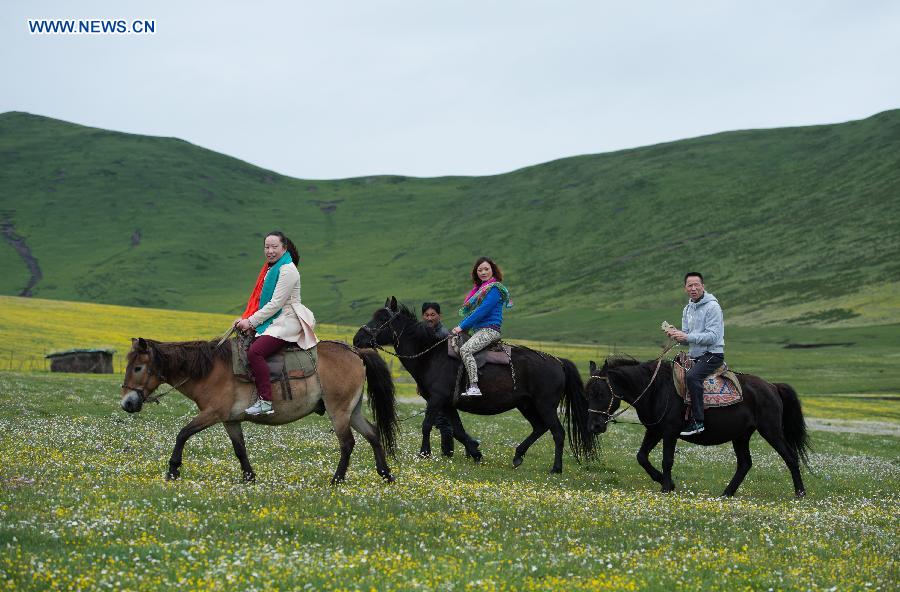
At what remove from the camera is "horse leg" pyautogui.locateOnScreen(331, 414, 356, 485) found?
15.0m

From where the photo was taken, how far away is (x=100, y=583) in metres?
8.32

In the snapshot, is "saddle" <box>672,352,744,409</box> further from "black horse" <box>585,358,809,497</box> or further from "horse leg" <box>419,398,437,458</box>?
"horse leg" <box>419,398,437,458</box>

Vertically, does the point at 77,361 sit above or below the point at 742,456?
above

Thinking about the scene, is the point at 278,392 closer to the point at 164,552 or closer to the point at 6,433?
the point at 164,552

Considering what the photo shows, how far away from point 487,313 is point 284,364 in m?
6.00

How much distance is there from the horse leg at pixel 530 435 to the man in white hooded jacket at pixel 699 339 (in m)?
3.58

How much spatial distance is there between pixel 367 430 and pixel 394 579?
6547 mm

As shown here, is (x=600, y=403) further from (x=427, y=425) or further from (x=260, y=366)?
(x=260, y=366)

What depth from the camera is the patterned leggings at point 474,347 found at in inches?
776

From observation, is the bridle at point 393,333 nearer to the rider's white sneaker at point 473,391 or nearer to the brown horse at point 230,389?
the rider's white sneaker at point 473,391

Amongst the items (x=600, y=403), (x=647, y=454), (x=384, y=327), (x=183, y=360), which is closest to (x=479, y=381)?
(x=384, y=327)

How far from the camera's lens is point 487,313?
19797 millimetres

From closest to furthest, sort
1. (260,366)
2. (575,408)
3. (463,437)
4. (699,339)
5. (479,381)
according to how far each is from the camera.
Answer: (260,366), (699,339), (479,381), (463,437), (575,408)

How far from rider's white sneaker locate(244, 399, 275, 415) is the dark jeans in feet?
28.8
